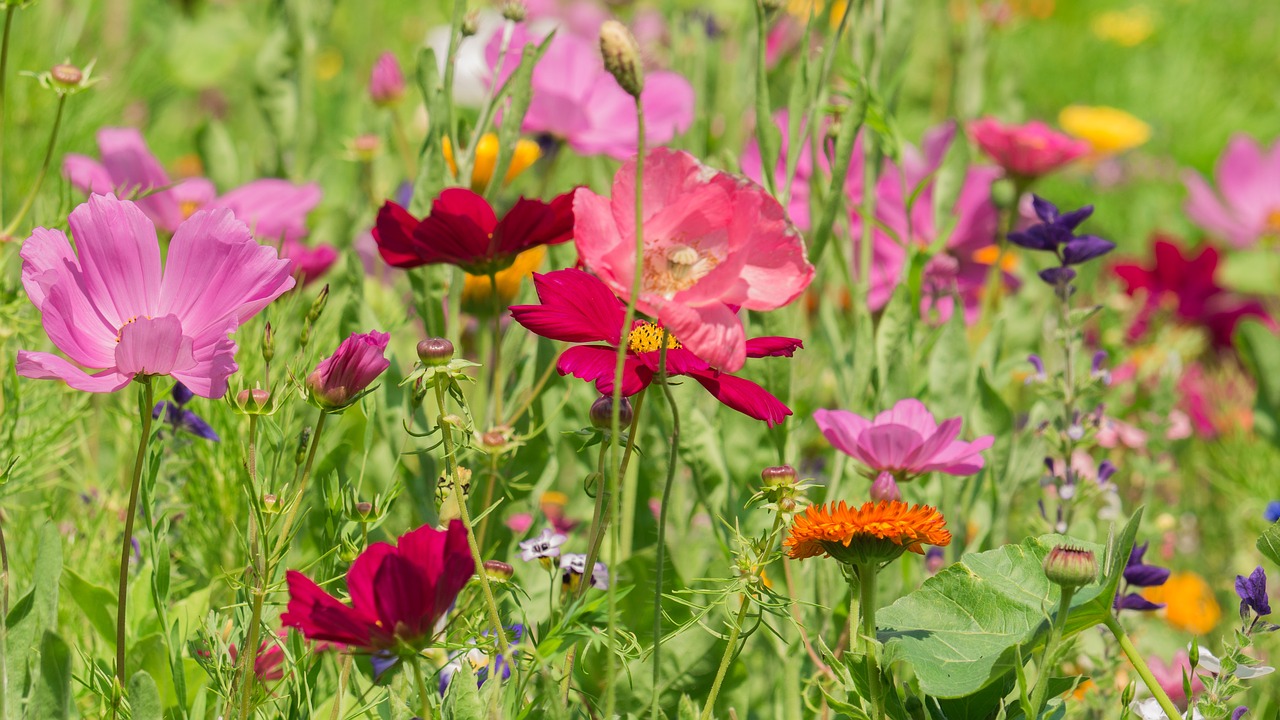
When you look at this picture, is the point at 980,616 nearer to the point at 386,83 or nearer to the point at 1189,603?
the point at 1189,603

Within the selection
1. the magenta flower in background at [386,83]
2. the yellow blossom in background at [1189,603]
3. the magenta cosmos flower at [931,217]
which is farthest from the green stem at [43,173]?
the yellow blossom in background at [1189,603]

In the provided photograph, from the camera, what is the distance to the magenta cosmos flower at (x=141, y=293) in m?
0.61

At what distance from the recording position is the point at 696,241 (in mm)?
700

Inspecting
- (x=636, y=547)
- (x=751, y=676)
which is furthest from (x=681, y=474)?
(x=751, y=676)

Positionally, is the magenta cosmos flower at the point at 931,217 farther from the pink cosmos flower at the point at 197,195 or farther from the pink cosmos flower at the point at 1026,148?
the pink cosmos flower at the point at 197,195

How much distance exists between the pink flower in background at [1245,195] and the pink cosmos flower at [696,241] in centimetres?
163

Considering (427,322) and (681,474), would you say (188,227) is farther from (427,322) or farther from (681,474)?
(681,474)

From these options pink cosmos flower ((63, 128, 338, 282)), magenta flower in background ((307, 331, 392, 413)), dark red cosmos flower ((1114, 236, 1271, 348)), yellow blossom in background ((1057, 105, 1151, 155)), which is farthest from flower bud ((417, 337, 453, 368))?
yellow blossom in background ((1057, 105, 1151, 155))

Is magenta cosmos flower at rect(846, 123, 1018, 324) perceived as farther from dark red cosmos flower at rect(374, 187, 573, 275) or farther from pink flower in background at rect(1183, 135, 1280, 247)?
pink flower in background at rect(1183, 135, 1280, 247)

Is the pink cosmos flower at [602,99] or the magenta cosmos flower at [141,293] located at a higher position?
the magenta cosmos flower at [141,293]

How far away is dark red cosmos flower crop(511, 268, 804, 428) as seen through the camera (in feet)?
2.09

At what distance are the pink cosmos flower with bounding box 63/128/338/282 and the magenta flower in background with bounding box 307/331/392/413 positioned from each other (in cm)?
52

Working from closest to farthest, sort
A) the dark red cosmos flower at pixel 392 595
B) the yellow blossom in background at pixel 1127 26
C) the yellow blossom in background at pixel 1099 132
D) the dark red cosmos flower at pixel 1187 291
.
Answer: the dark red cosmos flower at pixel 392 595 → the dark red cosmos flower at pixel 1187 291 → the yellow blossom in background at pixel 1099 132 → the yellow blossom in background at pixel 1127 26

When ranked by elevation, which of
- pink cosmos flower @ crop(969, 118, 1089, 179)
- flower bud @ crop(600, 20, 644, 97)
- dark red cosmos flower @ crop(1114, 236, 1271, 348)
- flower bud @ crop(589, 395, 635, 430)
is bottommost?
dark red cosmos flower @ crop(1114, 236, 1271, 348)
